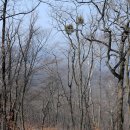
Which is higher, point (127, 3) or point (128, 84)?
point (127, 3)

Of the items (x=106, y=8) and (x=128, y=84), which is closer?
(x=106, y=8)

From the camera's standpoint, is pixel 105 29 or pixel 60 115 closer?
pixel 105 29

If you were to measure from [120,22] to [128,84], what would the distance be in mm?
6010

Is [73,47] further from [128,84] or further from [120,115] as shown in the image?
[120,115]

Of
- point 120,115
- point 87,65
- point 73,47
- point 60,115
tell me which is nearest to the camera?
point 120,115

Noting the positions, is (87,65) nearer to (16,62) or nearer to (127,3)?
(16,62)

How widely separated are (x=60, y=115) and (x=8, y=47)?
41243 mm

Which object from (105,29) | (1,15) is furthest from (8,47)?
(105,29)

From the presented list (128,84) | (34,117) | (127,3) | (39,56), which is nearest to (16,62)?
(39,56)

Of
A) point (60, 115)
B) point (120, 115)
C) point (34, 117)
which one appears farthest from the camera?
point (60, 115)

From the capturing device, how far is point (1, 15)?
53.6 feet

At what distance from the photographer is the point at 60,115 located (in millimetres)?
61906

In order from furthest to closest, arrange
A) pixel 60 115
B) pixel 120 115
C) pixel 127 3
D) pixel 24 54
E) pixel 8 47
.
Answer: pixel 60 115 → pixel 24 54 → pixel 8 47 → pixel 127 3 → pixel 120 115

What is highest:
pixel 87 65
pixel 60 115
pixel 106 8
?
pixel 106 8
